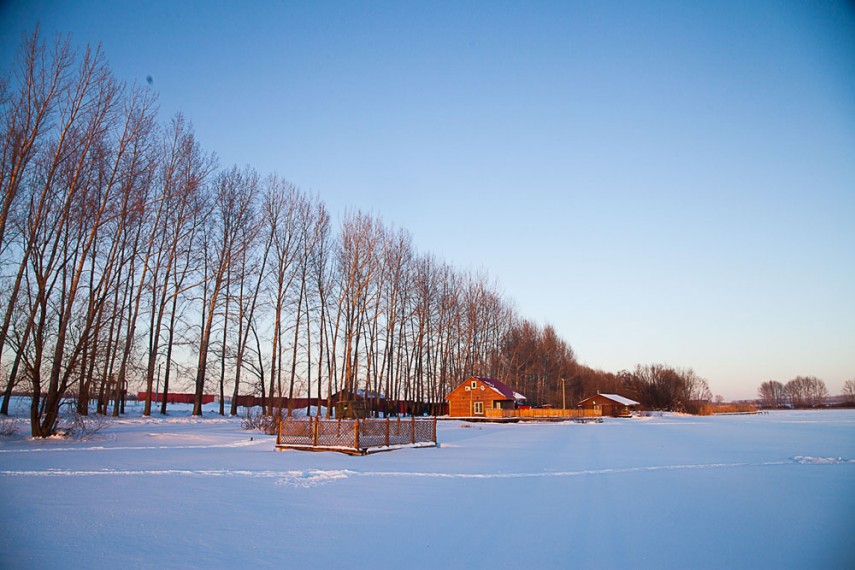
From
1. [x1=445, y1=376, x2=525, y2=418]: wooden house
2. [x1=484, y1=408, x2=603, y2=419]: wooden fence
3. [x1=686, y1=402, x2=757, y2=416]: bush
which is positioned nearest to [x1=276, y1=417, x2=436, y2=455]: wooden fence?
[x1=484, y1=408, x2=603, y2=419]: wooden fence

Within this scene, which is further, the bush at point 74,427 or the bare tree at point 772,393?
the bare tree at point 772,393

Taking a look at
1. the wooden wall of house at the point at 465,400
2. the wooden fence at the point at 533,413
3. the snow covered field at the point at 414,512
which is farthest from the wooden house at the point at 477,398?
the snow covered field at the point at 414,512

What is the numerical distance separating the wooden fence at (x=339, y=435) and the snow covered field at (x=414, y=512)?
1.93 meters

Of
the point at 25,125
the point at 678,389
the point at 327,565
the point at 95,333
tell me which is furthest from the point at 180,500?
the point at 678,389

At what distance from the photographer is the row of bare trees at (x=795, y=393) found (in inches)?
5748

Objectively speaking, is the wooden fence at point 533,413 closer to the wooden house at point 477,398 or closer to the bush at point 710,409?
the wooden house at point 477,398

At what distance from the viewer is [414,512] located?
8.39m

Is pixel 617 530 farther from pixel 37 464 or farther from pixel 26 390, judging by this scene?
pixel 26 390

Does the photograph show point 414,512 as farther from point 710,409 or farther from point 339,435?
point 710,409

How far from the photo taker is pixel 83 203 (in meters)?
19.8

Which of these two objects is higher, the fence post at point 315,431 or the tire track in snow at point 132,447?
the fence post at point 315,431

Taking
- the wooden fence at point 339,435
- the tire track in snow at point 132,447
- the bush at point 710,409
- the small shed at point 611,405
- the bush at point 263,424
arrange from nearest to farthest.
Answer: the tire track in snow at point 132,447, the wooden fence at point 339,435, the bush at point 263,424, the small shed at point 611,405, the bush at point 710,409

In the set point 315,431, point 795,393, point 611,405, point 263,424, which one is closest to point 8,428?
point 263,424

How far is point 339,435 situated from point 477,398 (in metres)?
35.7
